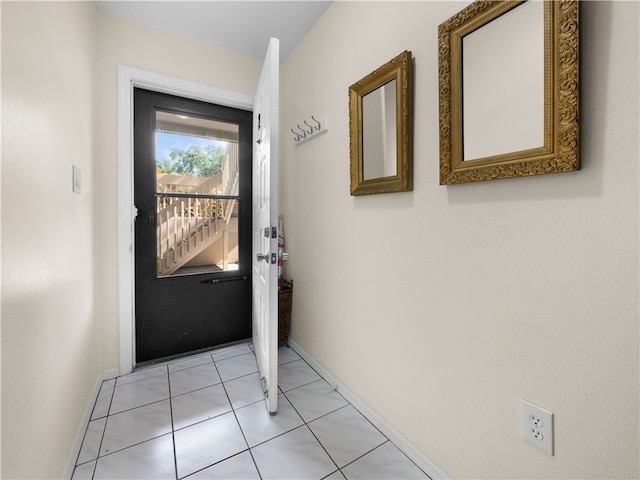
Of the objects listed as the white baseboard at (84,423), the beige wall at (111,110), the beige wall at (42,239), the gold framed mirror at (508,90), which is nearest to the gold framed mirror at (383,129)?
the gold framed mirror at (508,90)

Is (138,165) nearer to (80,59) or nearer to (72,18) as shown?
(80,59)

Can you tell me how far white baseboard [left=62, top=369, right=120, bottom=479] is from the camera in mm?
1224

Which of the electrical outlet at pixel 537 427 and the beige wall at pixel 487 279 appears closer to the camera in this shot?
the beige wall at pixel 487 279

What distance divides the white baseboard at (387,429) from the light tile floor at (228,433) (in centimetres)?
3

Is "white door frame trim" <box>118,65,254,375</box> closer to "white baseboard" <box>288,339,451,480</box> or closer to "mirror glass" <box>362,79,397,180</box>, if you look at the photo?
"white baseboard" <box>288,339,451,480</box>

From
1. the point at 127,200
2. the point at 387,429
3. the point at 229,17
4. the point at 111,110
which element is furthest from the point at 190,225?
the point at 387,429

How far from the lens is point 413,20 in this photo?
1.28 metres

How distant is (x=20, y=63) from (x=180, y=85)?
4.70ft

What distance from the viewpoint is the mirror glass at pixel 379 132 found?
1397 mm

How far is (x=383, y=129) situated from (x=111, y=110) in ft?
5.87

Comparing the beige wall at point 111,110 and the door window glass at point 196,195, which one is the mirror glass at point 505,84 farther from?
the beige wall at point 111,110

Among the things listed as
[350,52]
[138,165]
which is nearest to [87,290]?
[138,165]

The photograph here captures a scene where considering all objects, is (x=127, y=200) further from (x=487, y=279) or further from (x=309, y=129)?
(x=487, y=279)

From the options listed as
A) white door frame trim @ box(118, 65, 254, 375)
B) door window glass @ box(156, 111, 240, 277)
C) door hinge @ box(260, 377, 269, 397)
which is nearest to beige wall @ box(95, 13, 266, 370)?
white door frame trim @ box(118, 65, 254, 375)
